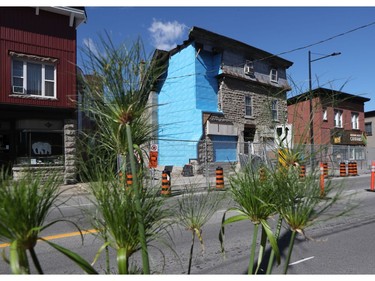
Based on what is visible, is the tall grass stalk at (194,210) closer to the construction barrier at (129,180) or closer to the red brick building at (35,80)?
the construction barrier at (129,180)

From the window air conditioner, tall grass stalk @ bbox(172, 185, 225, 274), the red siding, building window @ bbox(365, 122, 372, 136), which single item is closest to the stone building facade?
the red siding

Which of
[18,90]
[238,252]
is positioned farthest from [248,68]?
[238,252]

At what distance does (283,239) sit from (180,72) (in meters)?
19.4

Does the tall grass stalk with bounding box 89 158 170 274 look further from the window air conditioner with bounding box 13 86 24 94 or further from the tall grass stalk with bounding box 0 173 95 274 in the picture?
the window air conditioner with bounding box 13 86 24 94

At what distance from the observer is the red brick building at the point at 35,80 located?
16.0m

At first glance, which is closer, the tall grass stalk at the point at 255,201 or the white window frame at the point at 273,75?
the tall grass stalk at the point at 255,201

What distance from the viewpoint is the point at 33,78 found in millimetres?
16734

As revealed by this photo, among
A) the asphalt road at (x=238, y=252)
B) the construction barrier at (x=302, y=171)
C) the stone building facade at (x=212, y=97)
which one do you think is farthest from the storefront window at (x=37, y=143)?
the construction barrier at (x=302, y=171)

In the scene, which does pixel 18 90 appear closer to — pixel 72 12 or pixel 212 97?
pixel 72 12

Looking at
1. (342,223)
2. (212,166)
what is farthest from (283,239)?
(212,166)

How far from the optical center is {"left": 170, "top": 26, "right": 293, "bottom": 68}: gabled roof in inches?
885

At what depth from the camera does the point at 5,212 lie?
1.48 m

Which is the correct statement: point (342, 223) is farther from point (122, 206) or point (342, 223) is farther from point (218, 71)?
point (218, 71)

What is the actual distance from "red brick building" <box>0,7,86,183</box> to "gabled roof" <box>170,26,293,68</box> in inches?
273
